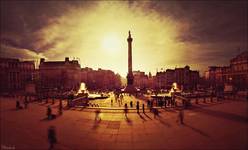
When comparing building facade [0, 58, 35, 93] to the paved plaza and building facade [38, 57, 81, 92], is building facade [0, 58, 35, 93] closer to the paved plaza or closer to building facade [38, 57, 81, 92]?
building facade [38, 57, 81, 92]

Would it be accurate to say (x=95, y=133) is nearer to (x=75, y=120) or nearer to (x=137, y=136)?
(x=137, y=136)

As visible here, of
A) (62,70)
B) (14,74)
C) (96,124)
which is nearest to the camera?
(96,124)

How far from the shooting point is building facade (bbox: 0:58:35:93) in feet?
214

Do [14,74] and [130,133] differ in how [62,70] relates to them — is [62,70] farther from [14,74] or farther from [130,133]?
[130,133]

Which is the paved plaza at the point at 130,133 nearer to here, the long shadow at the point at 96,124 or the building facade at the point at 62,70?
the long shadow at the point at 96,124

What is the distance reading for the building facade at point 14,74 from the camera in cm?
6511

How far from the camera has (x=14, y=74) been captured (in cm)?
7144

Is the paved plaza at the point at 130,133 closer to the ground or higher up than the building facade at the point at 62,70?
closer to the ground

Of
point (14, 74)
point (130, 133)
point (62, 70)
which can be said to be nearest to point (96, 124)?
point (130, 133)

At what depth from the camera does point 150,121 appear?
18125mm

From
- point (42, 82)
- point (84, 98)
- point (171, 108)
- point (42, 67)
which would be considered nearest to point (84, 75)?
point (42, 67)

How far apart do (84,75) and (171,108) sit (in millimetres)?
101625

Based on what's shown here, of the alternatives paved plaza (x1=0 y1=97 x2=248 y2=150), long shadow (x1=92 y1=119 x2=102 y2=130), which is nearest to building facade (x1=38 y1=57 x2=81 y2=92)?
long shadow (x1=92 y1=119 x2=102 y2=130)

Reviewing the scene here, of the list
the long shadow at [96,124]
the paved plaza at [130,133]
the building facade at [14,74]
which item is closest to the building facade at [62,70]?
the building facade at [14,74]
